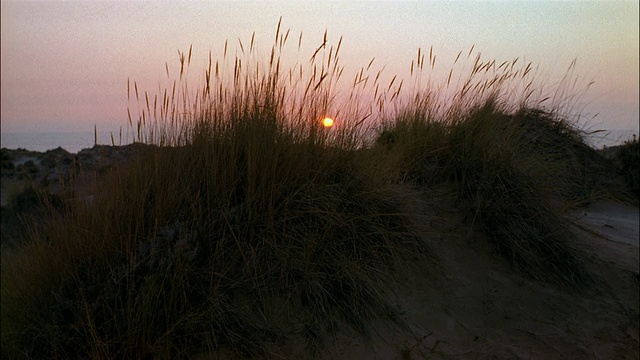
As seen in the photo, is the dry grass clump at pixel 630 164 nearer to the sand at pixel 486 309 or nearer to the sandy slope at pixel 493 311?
the sand at pixel 486 309

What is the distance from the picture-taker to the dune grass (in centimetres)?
284

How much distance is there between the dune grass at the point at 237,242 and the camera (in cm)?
284

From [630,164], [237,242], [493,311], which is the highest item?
[630,164]

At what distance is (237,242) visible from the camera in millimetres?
3016

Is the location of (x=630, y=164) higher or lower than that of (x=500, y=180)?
higher

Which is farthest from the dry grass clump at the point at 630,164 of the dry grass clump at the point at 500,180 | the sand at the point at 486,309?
the sand at the point at 486,309

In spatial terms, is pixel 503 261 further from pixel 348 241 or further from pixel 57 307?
pixel 57 307

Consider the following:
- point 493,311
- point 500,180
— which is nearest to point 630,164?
point 500,180

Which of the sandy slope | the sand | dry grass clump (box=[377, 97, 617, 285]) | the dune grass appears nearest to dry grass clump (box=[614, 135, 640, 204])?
dry grass clump (box=[377, 97, 617, 285])


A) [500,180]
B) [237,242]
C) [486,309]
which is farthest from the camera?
[500,180]

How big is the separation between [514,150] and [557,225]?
799 mm

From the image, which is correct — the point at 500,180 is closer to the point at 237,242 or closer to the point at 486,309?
the point at 486,309

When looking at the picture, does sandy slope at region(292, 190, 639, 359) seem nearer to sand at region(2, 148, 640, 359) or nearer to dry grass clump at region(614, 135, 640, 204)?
sand at region(2, 148, 640, 359)

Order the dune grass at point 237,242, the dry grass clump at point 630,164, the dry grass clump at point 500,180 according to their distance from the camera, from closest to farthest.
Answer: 1. the dune grass at point 237,242
2. the dry grass clump at point 500,180
3. the dry grass clump at point 630,164
